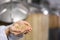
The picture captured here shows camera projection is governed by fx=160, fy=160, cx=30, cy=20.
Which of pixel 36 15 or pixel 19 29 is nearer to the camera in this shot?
pixel 19 29

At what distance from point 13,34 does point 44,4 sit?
3.34ft

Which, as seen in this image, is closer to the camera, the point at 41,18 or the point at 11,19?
the point at 11,19

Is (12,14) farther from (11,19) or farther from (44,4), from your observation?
(44,4)

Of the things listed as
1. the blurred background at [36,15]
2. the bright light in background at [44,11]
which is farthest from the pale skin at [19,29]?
the bright light in background at [44,11]

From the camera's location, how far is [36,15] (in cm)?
115

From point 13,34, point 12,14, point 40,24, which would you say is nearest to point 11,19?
point 12,14

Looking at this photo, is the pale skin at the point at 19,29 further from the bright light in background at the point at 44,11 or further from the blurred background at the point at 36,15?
the bright light in background at the point at 44,11

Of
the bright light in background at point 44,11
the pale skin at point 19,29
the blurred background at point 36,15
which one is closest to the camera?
the pale skin at point 19,29

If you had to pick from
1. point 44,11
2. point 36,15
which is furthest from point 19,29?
point 44,11

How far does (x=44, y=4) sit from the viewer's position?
147 cm

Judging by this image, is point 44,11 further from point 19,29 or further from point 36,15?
point 19,29

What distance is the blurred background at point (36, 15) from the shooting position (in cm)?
92

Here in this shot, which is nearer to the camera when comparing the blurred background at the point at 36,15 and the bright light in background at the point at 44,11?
the blurred background at the point at 36,15

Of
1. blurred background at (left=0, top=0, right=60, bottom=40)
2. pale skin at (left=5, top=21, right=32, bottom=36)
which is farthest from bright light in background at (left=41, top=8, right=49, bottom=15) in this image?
pale skin at (left=5, top=21, right=32, bottom=36)
